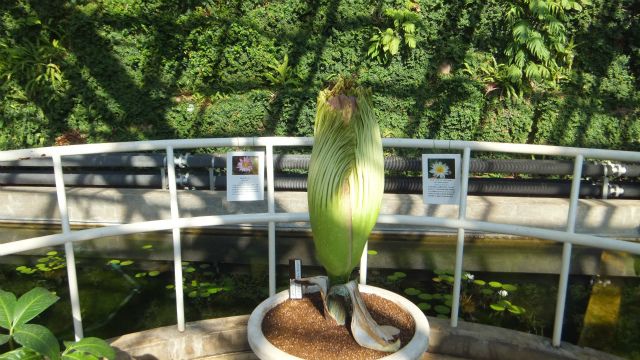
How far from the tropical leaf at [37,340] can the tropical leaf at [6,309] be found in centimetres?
3

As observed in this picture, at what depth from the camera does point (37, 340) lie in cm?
115

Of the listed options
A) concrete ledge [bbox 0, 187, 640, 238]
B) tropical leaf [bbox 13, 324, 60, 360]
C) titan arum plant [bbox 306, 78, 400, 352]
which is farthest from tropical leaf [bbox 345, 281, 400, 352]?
concrete ledge [bbox 0, 187, 640, 238]

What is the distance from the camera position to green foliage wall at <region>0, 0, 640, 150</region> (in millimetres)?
6145

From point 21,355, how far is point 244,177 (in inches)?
32.8

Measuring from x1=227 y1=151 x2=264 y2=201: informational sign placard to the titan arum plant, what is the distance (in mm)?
472

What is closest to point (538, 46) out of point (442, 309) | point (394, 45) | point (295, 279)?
point (394, 45)

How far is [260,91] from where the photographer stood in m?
6.29

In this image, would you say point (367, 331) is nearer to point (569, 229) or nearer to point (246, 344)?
point (246, 344)

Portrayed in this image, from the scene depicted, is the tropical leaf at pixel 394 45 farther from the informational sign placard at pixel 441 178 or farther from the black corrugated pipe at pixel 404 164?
the informational sign placard at pixel 441 178

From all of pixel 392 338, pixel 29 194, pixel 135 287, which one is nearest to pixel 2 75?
pixel 29 194

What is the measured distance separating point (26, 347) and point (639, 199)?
5104 millimetres

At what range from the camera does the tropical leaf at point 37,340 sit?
1131 mm

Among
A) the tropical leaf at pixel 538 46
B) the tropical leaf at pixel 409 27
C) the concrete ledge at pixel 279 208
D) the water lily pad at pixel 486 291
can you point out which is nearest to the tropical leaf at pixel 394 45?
the tropical leaf at pixel 409 27

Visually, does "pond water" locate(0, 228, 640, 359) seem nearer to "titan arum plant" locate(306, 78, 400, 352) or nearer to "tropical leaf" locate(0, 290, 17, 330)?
"tropical leaf" locate(0, 290, 17, 330)
